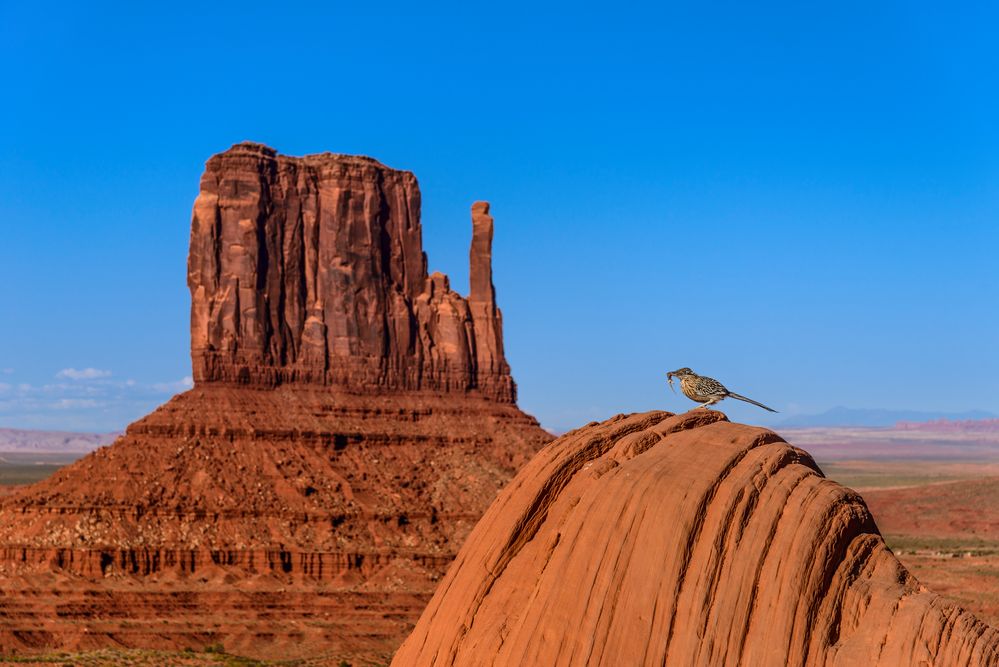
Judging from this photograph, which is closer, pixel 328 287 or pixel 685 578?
pixel 685 578

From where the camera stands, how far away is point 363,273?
110 m

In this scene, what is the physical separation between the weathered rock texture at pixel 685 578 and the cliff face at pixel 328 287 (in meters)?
86.4

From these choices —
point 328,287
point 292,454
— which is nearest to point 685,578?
point 292,454

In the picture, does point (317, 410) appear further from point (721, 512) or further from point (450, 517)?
point (721, 512)

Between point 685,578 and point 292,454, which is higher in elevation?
point 292,454

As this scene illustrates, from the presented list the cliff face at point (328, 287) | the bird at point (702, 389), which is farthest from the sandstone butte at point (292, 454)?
the bird at point (702, 389)

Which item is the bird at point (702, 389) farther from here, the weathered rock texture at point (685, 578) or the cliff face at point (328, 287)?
the cliff face at point (328, 287)

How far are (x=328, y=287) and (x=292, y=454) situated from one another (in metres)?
16.5

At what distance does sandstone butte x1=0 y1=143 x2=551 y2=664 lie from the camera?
8194 centimetres

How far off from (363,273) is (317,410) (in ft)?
39.2

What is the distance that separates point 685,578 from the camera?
52.8 feet

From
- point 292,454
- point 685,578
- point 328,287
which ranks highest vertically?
point 328,287

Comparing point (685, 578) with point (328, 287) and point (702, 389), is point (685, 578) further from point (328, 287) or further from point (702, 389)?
point (328, 287)

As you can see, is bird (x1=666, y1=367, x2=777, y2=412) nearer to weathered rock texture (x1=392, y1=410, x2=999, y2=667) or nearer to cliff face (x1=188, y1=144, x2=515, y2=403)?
weathered rock texture (x1=392, y1=410, x2=999, y2=667)
